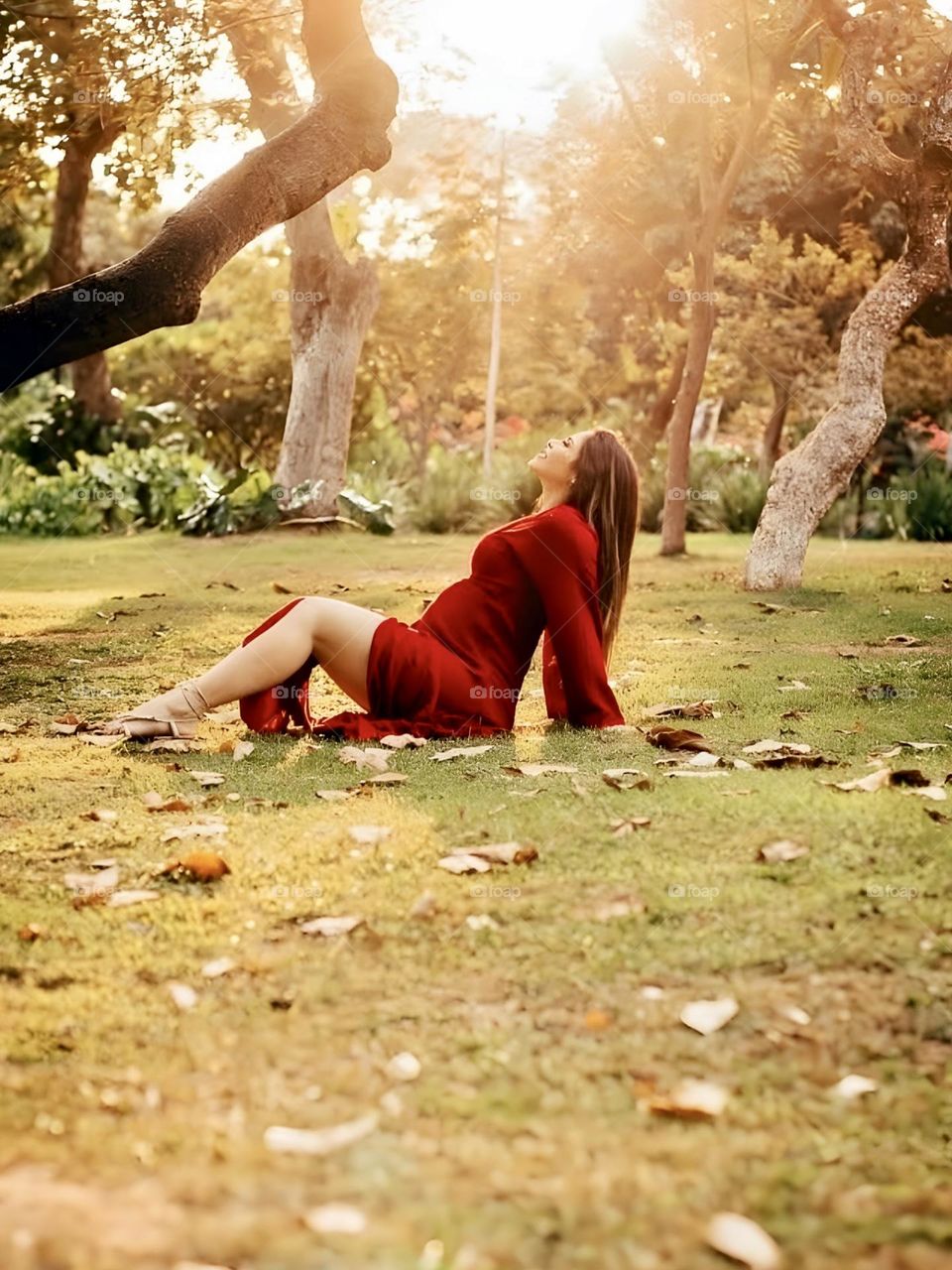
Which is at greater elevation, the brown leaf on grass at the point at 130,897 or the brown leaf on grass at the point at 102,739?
the brown leaf on grass at the point at 102,739

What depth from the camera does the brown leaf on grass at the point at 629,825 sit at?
3.98 meters

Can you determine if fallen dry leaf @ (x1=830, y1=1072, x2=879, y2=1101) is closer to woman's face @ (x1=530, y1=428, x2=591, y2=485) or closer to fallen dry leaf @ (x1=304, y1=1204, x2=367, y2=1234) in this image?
fallen dry leaf @ (x1=304, y1=1204, x2=367, y2=1234)

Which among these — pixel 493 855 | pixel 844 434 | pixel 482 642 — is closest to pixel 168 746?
pixel 482 642

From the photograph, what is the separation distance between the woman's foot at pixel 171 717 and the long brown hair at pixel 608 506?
1652 millimetres

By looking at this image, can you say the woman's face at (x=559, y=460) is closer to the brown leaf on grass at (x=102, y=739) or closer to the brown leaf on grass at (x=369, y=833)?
the brown leaf on grass at (x=102, y=739)

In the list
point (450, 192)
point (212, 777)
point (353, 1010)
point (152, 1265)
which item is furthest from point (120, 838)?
point (450, 192)

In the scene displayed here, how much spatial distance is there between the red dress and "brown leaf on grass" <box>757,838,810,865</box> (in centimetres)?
189

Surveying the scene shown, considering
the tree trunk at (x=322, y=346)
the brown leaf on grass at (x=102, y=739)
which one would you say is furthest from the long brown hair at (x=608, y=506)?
the tree trunk at (x=322, y=346)

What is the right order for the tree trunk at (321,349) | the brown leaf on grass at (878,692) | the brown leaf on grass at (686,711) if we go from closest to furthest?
1. the brown leaf on grass at (686,711)
2. the brown leaf on grass at (878,692)
3. the tree trunk at (321,349)

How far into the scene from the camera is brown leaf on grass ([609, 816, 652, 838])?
398cm

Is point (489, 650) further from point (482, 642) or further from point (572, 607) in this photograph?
point (572, 607)

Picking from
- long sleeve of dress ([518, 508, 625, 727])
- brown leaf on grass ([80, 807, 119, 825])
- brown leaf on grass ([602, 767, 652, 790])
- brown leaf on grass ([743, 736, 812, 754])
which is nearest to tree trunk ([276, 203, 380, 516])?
long sleeve of dress ([518, 508, 625, 727])

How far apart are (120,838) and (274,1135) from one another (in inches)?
72.7

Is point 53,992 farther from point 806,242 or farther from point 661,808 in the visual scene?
point 806,242
